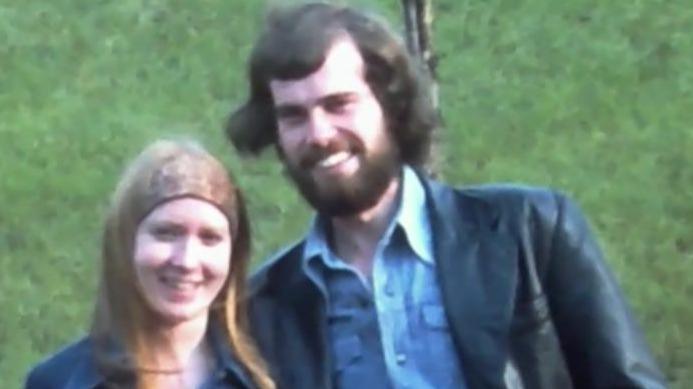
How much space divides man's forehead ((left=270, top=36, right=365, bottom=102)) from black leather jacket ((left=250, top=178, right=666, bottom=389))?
0.37m

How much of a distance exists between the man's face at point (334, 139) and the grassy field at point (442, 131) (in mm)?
2920

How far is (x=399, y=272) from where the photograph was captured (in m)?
4.56

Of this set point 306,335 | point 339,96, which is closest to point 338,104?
point 339,96

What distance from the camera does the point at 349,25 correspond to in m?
4.73

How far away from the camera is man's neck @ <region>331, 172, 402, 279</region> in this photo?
459cm

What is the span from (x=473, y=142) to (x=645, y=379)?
4133 mm

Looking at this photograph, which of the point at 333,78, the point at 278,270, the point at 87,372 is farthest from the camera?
the point at 278,270

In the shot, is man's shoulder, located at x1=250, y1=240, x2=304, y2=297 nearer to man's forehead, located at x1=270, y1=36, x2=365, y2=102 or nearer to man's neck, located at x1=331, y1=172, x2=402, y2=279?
man's neck, located at x1=331, y1=172, x2=402, y2=279

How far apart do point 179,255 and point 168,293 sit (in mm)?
94

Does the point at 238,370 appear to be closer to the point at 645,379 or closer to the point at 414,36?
the point at 645,379

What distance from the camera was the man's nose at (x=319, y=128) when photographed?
442 centimetres

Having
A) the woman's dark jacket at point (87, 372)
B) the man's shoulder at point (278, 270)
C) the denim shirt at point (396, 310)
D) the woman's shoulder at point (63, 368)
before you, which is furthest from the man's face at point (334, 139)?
the woman's shoulder at point (63, 368)

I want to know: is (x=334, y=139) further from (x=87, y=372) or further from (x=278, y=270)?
(x=87, y=372)

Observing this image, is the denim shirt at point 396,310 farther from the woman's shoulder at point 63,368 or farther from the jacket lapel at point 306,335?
the woman's shoulder at point 63,368
